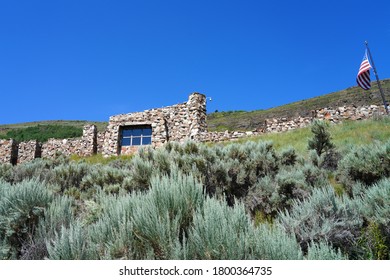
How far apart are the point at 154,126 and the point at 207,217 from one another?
21422mm

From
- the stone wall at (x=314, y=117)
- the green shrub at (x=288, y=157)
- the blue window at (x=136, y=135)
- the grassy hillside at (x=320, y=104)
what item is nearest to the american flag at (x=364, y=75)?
the stone wall at (x=314, y=117)

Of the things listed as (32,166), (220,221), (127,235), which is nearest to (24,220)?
(127,235)

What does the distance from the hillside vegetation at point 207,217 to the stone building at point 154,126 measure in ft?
54.1

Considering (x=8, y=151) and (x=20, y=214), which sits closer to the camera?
(x=20, y=214)

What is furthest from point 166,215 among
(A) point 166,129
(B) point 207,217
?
(A) point 166,129

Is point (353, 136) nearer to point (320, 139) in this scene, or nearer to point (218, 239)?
point (320, 139)

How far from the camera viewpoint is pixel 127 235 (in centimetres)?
254

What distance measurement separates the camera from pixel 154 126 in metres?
23.5

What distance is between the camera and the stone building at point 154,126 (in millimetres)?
22859

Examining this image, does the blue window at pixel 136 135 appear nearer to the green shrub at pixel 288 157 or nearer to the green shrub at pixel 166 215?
the green shrub at pixel 288 157

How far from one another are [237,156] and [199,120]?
15625 mm

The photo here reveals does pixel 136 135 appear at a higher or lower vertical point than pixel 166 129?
lower

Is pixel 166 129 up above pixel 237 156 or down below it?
above
